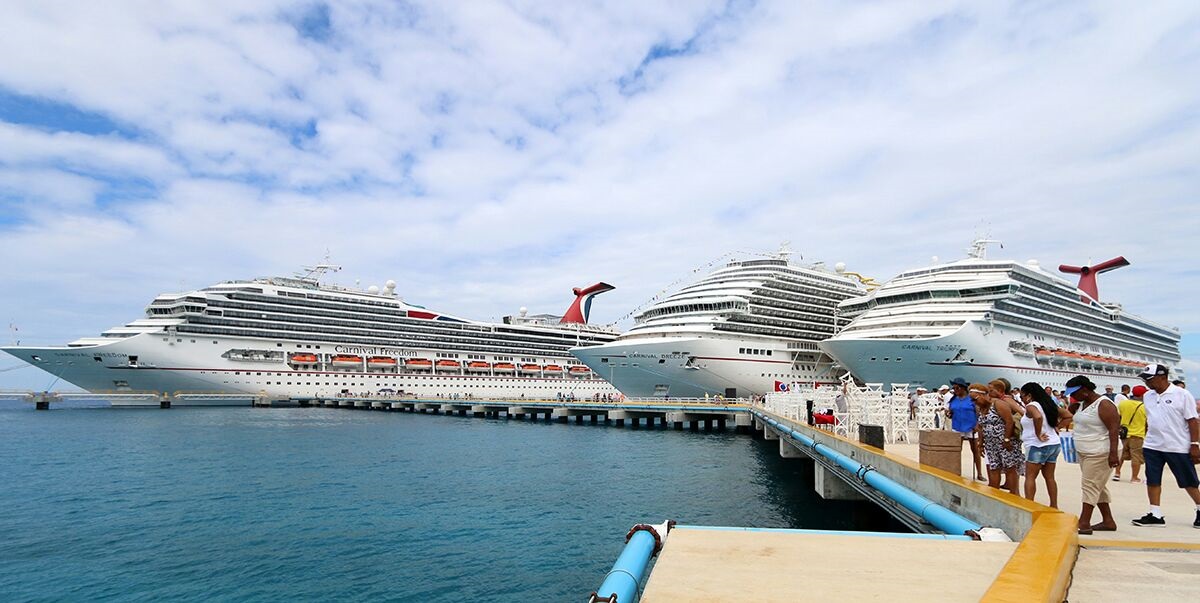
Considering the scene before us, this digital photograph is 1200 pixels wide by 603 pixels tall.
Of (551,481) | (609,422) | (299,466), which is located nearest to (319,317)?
(609,422)

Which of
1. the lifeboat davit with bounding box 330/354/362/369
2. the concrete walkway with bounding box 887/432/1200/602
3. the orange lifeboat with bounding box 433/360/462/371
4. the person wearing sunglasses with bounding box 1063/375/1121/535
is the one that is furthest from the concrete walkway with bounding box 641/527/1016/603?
the orange lifeboat with bounding box 433/360/462/371

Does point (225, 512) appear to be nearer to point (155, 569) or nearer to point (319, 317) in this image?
point (155, 569)

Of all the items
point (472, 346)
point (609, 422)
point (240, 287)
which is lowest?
point (609, 422)

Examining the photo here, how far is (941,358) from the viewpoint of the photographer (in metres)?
43.5

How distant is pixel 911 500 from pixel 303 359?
74533 millimetres

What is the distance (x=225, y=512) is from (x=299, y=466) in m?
9.06

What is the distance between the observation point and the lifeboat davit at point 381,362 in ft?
262

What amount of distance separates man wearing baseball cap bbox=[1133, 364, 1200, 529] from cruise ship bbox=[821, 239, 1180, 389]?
126 ft

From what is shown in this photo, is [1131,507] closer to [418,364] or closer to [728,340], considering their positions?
[728,340]

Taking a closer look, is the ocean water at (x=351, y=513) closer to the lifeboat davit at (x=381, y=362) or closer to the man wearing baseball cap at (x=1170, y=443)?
the man wearing baseball cap at (x=1170, y=443)

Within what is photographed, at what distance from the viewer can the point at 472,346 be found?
8625 cm

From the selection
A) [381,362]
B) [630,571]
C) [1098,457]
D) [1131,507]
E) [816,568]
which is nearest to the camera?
[630,571]

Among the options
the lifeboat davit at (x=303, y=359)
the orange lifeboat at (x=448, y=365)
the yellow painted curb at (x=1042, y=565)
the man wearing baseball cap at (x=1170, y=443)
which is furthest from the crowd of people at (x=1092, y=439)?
the orange lifeboat at (x=448, y=365)

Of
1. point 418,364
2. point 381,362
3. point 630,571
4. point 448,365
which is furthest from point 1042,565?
point 448,365
